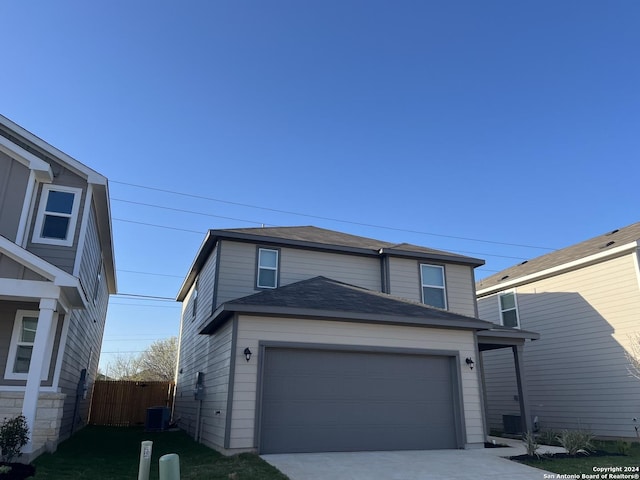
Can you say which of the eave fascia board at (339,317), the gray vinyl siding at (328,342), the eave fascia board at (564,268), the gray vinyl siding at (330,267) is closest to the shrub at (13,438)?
the gray vinyl siding at (328,342)

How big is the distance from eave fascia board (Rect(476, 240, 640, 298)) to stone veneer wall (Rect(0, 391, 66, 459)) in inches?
588

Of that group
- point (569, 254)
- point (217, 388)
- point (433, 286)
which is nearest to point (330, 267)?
point (433, 286)

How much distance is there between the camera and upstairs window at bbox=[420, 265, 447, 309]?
14.3 metres

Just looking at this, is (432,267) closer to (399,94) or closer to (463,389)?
(463,389)

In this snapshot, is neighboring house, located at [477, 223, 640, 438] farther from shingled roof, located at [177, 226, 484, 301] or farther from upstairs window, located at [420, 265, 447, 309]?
upstairs window, located at [420, 265, 447, 309]

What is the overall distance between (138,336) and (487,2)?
4547 centimetres

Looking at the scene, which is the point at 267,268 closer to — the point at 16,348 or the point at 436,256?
the point at 436,256

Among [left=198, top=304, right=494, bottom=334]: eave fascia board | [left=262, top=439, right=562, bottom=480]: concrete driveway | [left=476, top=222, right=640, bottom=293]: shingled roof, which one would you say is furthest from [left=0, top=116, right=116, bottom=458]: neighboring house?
[left=476, top=222, right=640, bottom=293]: shingled roof

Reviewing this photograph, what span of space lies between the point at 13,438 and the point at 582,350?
15.0 m

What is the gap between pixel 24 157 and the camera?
32.3 feet

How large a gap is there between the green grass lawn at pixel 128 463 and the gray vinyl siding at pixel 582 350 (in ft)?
35.5

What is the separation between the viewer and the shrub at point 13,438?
7047mm

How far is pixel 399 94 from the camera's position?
53.7ft

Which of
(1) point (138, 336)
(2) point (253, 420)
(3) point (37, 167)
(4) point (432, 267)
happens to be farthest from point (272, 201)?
(1) point (138, 336)
